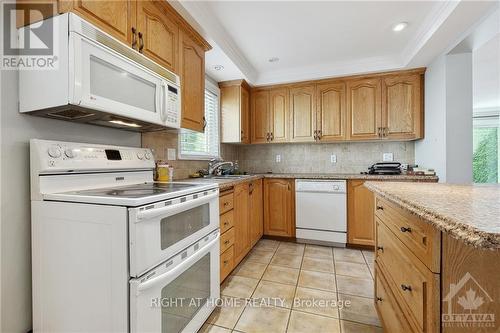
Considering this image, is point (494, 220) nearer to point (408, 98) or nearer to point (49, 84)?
point (49, 84)

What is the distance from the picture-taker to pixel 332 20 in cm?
215

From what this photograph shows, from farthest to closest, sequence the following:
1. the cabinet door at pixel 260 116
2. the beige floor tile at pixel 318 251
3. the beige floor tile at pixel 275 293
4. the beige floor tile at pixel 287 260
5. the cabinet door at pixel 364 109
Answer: the cabinet door at pixel 260 116, the cabinet door at pixel 364 109, the beige floor tile at pixel 318 251, the beige floor tile at pixel 287 260, the beige floor tile at pixel 275 293

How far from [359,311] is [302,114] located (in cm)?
245

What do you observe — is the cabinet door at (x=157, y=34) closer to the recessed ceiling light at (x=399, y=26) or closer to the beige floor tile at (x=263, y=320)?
the beige floor tile at (x=263, y=320)

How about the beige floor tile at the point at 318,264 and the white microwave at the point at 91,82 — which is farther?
the beige floor tile at the point at 318,264

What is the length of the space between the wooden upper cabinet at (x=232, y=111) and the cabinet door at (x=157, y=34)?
144 centimetres

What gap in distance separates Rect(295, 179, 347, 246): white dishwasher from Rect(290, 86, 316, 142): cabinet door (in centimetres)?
70

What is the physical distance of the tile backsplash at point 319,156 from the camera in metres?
3.29

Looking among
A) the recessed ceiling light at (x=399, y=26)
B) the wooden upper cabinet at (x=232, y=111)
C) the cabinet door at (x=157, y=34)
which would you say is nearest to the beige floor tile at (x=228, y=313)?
the cabinet door at (x=157, y=34)

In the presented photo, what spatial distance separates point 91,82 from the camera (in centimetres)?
111

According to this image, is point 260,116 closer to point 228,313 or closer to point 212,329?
point 228,313

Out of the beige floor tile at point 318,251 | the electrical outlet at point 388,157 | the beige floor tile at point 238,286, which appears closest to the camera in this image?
the beige floor tile at point 238,286

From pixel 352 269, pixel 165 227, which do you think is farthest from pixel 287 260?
pixel 165 227

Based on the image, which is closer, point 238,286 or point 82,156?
point 82,156
